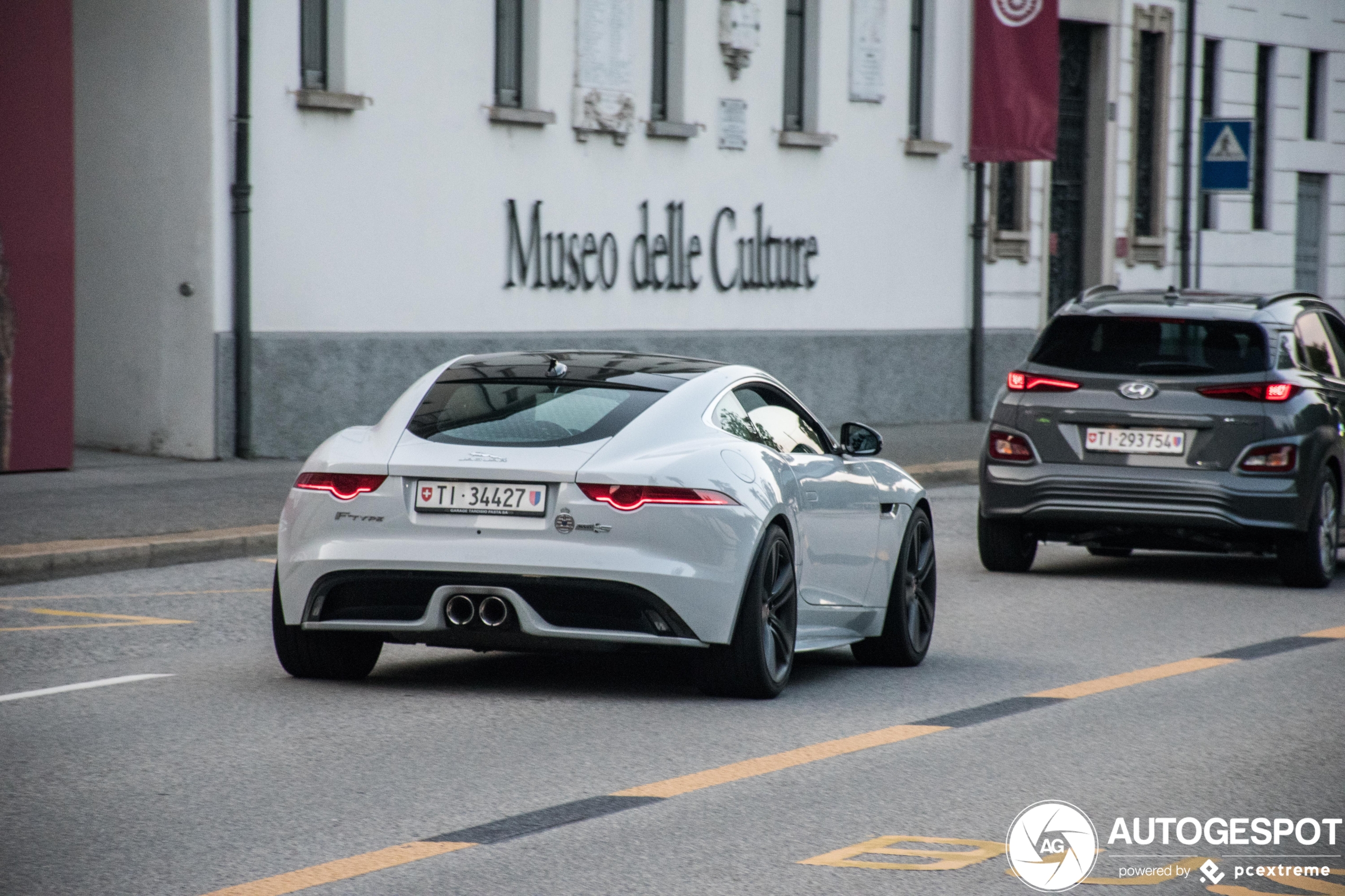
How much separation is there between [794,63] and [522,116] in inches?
203

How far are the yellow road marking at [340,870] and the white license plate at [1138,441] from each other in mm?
7683

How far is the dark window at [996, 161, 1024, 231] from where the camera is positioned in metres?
29.2

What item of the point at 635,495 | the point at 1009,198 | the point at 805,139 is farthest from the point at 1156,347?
the point at 1009,198

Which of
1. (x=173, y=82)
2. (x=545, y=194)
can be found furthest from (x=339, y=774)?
(x=545, y=194)

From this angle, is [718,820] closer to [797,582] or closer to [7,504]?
[797,582]

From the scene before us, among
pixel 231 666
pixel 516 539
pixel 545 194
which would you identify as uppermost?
pixel 545 194

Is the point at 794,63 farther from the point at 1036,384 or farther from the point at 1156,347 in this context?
the point at 1156,347

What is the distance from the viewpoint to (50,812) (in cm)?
621

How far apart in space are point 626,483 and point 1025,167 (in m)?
22.4

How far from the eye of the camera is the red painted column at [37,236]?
1747cm

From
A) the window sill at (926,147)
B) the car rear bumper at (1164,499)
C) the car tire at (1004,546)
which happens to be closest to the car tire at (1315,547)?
the car rear bumper at (1164,499)

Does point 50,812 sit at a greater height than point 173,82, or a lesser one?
lesser

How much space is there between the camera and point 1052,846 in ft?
19.8

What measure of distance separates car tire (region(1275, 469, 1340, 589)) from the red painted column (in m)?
9.58
